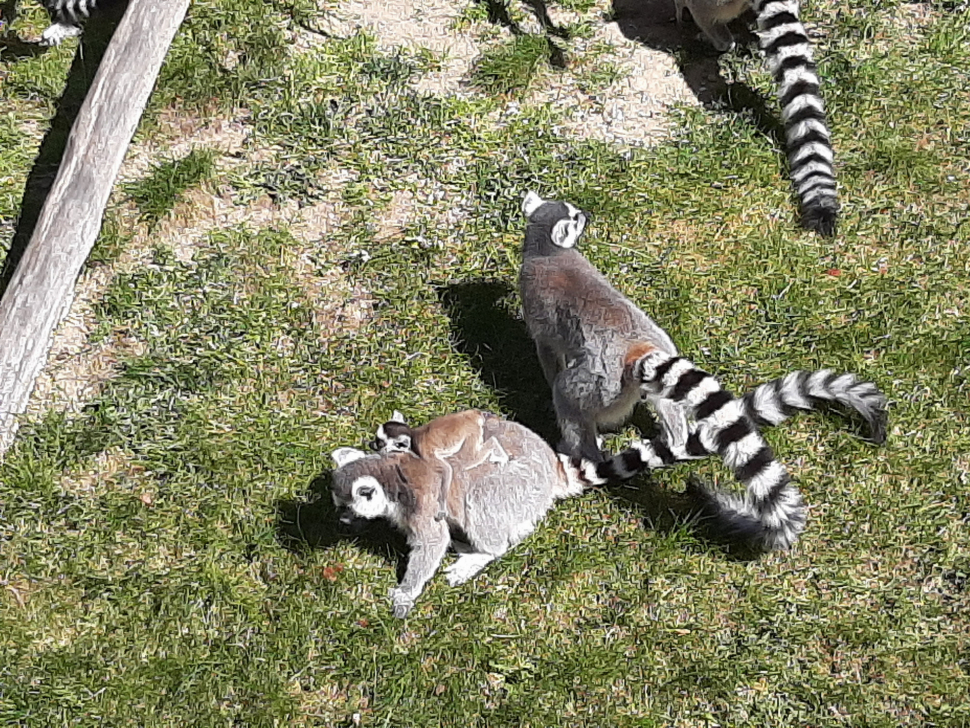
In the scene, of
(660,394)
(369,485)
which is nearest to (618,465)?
(660,394)

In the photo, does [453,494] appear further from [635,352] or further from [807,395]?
[807,395]

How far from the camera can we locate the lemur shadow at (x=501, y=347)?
15.0ft

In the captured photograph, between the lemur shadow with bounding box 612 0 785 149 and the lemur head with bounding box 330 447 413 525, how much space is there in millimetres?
3041

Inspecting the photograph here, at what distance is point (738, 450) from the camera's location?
3.65 metres

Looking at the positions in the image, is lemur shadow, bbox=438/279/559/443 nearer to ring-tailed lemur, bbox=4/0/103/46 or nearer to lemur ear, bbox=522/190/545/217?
lemur ear, bbox=522/190/545/217

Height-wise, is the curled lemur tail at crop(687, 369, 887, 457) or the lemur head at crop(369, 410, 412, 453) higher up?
the curled lemur tail at crop(687, 369, 887, 457)

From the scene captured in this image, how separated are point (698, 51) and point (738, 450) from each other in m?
3.45

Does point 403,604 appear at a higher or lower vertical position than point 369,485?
lower

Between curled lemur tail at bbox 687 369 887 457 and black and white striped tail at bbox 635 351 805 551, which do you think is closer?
black and white striped tail at bbox 635 351 805 551

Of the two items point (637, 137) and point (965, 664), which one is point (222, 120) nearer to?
point (637, 137)

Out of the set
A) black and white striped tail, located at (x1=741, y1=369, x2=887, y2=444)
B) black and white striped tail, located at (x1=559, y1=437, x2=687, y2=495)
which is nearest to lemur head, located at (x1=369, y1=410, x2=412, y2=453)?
black and white striped tail, located at (x1=559, y1=437, x2=687, y2=495)

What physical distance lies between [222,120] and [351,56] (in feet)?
2.76

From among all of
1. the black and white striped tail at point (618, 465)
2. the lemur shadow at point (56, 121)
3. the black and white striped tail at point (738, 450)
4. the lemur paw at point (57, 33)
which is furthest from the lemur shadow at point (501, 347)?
the lemur paw at point (57, 33)

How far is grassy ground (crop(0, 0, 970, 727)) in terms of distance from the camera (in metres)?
3.73
